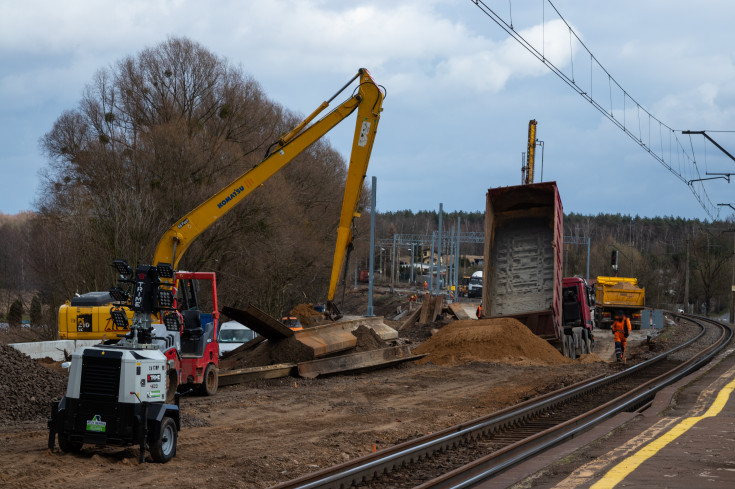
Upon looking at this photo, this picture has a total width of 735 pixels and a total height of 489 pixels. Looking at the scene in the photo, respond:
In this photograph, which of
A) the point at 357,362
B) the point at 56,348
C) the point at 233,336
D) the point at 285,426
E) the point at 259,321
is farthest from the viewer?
the point at 233,336

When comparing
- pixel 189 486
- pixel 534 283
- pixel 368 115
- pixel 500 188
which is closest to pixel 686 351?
pixel 534 283

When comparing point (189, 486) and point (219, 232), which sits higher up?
point (219, 232)

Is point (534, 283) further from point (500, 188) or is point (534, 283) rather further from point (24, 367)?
point (24, 367)

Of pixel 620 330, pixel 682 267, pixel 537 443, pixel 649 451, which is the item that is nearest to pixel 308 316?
pixel 620 330

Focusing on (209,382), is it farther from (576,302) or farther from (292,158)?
(576,302)

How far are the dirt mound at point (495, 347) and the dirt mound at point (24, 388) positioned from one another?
38.0ft

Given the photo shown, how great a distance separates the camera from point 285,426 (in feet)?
42.8

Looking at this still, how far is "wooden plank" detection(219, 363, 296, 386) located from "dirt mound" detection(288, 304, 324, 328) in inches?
249

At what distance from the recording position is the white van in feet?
82.8

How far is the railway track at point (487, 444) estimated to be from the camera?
30.5ft

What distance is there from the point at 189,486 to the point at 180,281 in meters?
8.08

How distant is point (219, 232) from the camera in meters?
37.5

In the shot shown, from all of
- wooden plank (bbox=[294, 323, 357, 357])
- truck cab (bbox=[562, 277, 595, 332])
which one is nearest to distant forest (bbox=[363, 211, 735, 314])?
truck cab (bbox=[562, 277, 595, 332])

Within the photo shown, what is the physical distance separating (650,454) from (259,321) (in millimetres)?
11160
